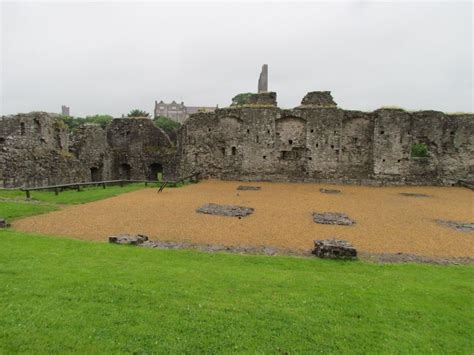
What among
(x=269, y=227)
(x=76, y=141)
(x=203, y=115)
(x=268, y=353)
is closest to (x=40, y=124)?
(x=76, y=141)

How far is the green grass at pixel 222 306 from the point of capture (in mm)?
3656

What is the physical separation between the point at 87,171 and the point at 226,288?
19324mm

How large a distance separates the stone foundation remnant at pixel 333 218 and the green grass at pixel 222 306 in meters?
4.10

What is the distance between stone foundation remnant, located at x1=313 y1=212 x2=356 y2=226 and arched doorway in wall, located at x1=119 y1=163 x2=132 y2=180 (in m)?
17.7

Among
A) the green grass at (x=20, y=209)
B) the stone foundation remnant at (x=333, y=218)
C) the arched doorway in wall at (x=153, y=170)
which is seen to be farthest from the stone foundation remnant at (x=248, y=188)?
the green grass at (x=20, y=209)

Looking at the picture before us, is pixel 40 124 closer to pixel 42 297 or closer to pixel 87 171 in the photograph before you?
pixel 87 171

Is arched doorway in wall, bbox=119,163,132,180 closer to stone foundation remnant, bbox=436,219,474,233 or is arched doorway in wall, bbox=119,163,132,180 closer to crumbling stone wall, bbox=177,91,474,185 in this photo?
crumbling stone wall, bbox=177,91,474,185

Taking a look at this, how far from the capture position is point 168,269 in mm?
5797

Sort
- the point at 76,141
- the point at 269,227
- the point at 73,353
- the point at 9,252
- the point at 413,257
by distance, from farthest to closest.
Answer: the point at 76,141
the point at 269,227
the point at 413,257
the point at 9,252
the point at 73,353

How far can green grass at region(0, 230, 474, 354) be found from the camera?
12.0 ft

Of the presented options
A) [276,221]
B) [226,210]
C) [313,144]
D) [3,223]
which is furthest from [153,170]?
[276,221]

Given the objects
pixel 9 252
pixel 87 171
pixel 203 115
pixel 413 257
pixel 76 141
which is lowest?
pixel 413 257

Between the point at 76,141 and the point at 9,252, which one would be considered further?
the point at 76,141

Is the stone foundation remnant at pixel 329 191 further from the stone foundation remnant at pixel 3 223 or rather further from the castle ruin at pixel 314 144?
the stone foundation remnant at pixel 3 223
